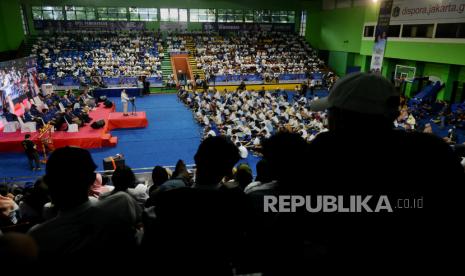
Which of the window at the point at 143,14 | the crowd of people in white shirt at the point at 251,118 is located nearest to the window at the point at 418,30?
the crowd of people in white shirt at the point at 251,118

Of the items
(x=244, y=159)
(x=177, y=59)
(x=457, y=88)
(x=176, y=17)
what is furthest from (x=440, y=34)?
(x=176, y=17)

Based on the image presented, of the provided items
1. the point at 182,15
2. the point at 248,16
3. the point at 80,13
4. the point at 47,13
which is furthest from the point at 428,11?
the point at 47,13

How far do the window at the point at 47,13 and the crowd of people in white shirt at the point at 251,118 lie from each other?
1839 cm

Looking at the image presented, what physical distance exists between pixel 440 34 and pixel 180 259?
22616 mm

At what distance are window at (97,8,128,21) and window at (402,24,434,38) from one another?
23596mm

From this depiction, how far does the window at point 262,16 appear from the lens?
32969 millimetres

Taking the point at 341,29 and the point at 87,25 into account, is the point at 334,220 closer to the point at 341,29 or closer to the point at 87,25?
the point at 341,29

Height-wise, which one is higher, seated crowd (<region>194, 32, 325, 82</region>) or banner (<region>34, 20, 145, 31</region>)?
banner (<region>34, 20, 145, 31</region>)

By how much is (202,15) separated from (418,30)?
19.2 meters

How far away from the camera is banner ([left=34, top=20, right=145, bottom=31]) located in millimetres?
27938

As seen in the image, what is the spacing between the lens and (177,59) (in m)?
28.3

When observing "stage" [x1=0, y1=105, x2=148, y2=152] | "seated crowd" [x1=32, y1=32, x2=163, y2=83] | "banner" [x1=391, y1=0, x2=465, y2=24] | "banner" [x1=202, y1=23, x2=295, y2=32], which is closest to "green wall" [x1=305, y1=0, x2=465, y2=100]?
"banner" [x1=391, y1=0, x2=465, y2=24]

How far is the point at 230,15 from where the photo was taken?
106ft

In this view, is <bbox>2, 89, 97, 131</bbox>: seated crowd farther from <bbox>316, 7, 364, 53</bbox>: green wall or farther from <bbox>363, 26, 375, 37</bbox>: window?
<bbox>316, 7, 364, 53</bbox>: green wall
